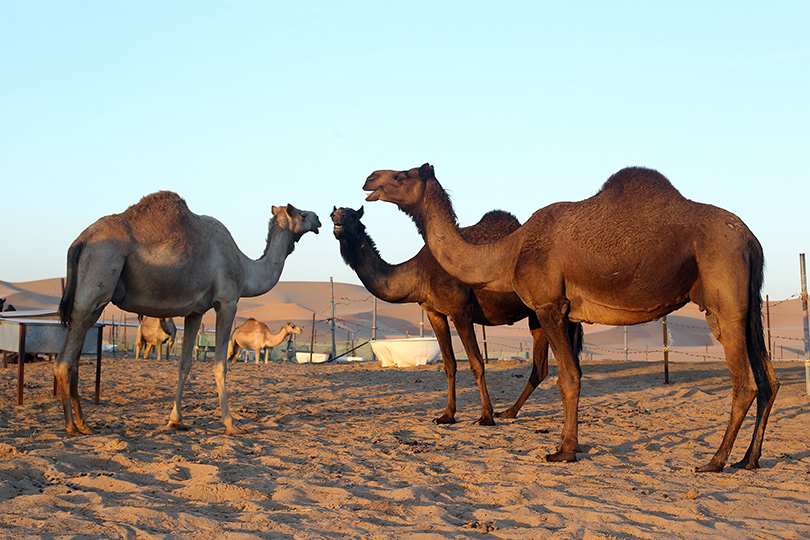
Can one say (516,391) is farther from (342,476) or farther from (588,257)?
(342,476)

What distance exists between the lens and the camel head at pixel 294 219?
32.7ft

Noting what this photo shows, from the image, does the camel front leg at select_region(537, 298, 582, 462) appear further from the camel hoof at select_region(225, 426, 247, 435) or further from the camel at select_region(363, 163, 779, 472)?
the camel hoof at select_region(225, 426, 247, 435)

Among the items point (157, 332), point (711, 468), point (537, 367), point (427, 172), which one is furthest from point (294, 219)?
point (157, 332)

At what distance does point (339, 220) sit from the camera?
34.5 ft

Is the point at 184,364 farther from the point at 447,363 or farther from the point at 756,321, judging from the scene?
the point at 756,321

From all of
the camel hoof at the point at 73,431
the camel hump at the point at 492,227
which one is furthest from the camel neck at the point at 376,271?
the camel hoof at the point at 73,431

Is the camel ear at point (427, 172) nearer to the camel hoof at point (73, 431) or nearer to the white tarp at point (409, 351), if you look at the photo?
the camel hoof at point (73, 431)

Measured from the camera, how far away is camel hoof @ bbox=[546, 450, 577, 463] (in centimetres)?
646

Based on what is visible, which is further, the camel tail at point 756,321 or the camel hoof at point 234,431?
the camel hoof at point 234,431

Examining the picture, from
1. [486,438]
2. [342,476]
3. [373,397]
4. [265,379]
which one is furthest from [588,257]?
[265,379]

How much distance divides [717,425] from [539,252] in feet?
13.0

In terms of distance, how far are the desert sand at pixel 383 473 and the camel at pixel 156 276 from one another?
75 cm

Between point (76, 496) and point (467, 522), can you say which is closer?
point (467, 522)

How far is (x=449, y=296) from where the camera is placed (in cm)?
965
